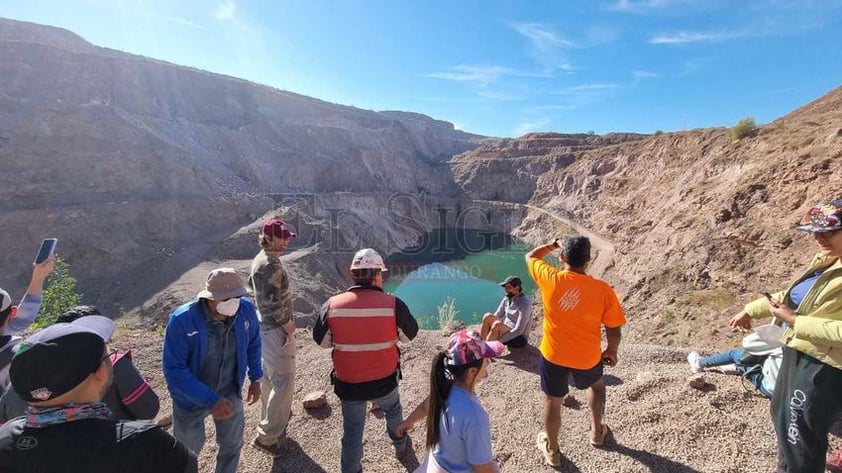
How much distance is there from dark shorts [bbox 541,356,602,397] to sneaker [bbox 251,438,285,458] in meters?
3.01

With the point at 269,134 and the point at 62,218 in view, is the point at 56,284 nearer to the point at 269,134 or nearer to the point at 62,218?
the point at 62,218

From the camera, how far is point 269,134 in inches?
1682

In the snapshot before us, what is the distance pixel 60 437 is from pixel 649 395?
5.41 meters

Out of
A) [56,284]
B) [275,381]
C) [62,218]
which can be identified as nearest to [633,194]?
[275,381]

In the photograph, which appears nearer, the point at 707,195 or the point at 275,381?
the point at 275,381

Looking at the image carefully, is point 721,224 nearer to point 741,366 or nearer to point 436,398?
point 741,366

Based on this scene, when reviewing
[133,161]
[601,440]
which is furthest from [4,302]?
[133,161]

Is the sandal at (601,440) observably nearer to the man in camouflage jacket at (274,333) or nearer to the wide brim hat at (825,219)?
the wide brim hat at (825,219)

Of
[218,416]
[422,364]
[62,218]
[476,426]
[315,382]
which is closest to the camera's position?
[476,426]

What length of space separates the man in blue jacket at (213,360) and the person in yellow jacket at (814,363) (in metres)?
4.11

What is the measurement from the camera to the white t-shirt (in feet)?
6.77

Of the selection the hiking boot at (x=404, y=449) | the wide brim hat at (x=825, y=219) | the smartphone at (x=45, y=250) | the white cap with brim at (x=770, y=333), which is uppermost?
the wide brim hat at (x=825, y=219)

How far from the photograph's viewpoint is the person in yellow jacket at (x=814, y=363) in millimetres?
2473

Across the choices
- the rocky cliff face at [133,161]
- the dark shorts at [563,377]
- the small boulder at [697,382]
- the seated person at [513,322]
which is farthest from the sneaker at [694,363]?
the rocky cliff face at [133,161]
